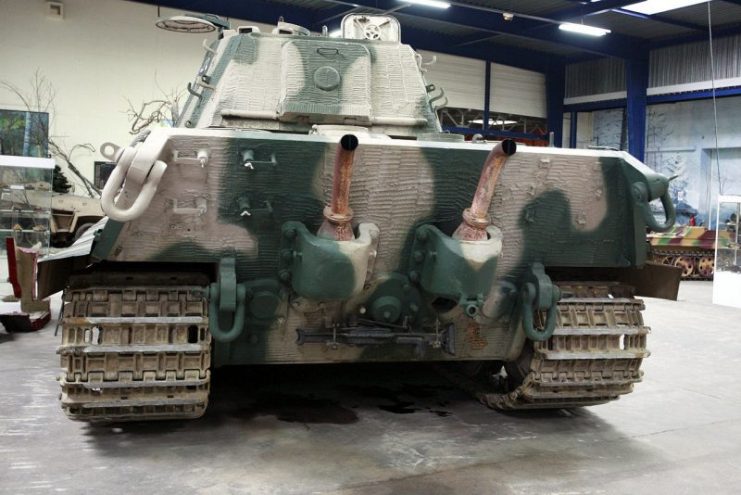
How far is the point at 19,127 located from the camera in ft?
58.9

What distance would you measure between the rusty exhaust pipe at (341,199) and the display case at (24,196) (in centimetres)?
675

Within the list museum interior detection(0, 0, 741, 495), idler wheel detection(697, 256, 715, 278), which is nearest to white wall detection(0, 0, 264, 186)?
museum interior detection(0, 0, 741, 495)

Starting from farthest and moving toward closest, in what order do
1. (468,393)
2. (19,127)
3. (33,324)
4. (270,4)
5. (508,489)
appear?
(270,4), (19,127), (33,324), (468,393), (508,489)

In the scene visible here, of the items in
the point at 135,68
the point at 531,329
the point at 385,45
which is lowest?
the point at 531,329

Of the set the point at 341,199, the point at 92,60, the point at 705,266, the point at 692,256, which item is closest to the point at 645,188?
the point at 341,199

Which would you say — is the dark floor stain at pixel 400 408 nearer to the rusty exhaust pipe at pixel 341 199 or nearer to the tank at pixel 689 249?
the rusty exhaust pipe at pixel 341 199

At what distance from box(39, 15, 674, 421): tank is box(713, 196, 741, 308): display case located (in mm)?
9257

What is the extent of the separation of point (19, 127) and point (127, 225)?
15253 mm

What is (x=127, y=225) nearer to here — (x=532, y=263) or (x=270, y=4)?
(x=532, y=263)

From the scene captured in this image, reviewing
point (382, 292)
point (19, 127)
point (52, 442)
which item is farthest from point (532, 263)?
point (19, 127)

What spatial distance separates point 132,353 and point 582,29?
17817 mm

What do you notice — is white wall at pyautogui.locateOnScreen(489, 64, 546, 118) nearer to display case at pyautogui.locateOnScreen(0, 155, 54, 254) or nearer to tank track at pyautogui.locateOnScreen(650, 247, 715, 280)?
tank track at pyautogui.locateOnScreen(650, 247, 715, 280)

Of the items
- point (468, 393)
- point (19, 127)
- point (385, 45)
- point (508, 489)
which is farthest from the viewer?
point (19, 127)

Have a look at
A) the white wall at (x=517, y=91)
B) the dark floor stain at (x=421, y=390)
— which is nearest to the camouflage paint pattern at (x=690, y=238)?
the white wall at (x=517, y=91)
